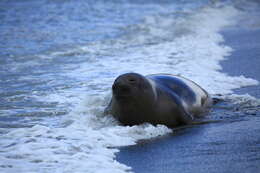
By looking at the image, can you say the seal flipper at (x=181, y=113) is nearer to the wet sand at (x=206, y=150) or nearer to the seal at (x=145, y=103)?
the seal at (x=145, y=103)

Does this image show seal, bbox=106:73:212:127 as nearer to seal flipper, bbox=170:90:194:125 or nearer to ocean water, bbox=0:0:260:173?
seal flipper, bbox=170:90:194:125

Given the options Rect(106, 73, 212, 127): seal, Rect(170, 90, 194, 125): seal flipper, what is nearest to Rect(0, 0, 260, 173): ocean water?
Rect(106, 73, 212, 127): seal

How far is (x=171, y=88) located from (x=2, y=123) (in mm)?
2033

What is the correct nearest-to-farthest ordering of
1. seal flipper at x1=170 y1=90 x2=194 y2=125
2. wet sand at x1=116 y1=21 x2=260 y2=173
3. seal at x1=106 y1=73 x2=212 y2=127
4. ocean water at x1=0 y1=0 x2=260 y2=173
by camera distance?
1. wet sand at x1=116 y1=21 x2=260 y2=173
2. ocean water at x1=0 y1=0 x2=260 y2=173
3. seal at x1=106 y1=73 x2=212 y2=127
4. seal flipper at x1=170 y1=90 x2=194 y2=125

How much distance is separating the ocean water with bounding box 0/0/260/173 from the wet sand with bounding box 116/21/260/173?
21cm

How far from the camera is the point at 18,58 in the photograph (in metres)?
12.9

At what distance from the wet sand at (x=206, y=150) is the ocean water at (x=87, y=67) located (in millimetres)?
210

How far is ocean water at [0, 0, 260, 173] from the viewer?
19.5 feet

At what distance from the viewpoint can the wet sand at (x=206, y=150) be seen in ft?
17.5

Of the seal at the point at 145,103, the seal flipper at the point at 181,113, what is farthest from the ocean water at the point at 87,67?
the seal flipper at the point at 181,113

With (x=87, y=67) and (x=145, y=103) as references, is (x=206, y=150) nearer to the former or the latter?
(x=145, y=103)

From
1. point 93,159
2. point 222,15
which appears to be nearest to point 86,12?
point 222,15

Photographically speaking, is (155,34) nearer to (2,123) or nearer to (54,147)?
(2,123)

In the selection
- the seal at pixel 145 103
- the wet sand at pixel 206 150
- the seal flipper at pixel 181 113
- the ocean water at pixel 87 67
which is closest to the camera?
the wet sand at pixel 206 150
